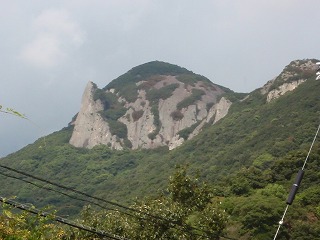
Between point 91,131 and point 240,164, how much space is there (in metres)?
107

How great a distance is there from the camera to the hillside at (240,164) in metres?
46.6

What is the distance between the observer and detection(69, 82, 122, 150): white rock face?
18625 cm

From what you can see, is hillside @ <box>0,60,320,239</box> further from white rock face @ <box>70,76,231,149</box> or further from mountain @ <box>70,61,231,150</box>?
mountain @ <box>70,61,231,150</box>

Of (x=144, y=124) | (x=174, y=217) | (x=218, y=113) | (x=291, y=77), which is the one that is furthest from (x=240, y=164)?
(x=144, y=124)

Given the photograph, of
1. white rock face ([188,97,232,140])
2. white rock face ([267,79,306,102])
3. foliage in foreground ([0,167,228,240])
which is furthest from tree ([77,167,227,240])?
white rock face ([188,97,232,140])

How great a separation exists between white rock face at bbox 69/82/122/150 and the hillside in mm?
4722

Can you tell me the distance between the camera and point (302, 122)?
96.1 metres

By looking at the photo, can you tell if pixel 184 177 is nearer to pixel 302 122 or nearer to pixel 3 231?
pixel 3 231

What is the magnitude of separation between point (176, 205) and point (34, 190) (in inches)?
4807

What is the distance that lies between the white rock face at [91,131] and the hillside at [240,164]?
4.72 meters

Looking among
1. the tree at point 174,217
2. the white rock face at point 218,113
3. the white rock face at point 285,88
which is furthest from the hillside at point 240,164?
the white rock face at point 218,113

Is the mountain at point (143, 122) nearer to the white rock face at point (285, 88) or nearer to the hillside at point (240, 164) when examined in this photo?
the hillside at point (240, 164)

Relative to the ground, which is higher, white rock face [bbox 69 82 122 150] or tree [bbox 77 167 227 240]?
white rock face [bbox 69 82 122 150]

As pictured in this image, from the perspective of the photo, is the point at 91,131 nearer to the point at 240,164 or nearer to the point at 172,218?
the point at 240,164
